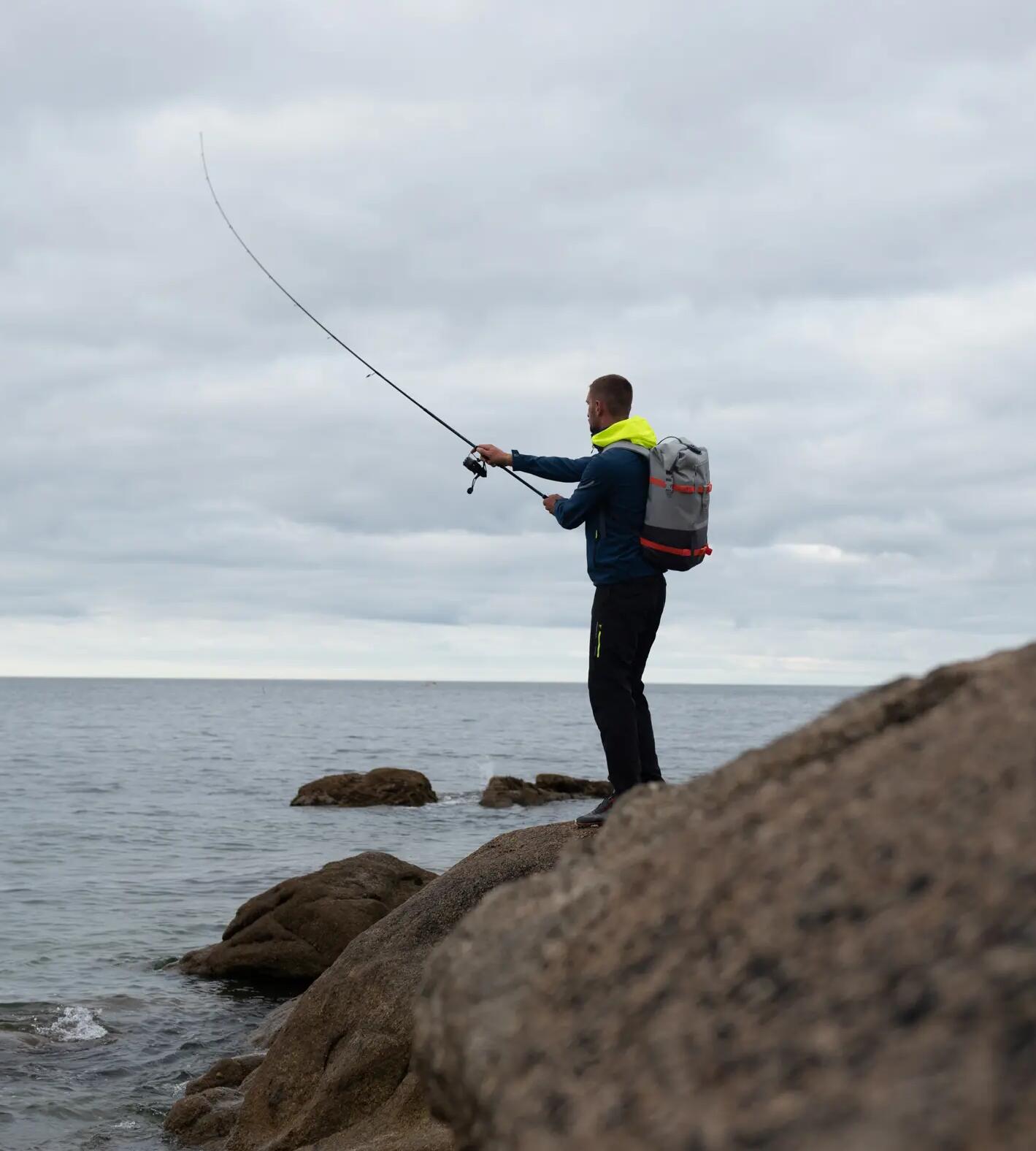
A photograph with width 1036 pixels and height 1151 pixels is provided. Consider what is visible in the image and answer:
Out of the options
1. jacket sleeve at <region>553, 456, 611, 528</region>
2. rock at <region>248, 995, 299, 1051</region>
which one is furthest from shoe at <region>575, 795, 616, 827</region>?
rock at <region>248, 995, 299, 1051</region>

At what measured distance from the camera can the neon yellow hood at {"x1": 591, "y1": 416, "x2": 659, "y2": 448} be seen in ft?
21.7

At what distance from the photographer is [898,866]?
6.15 feet

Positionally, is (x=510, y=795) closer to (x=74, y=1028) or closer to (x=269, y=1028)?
(x=74, y=1028)

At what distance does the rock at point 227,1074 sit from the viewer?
27.6 feet

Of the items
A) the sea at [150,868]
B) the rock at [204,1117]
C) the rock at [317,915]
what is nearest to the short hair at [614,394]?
the sea at [150,868]

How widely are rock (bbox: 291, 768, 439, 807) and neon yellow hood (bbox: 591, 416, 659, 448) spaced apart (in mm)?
22380

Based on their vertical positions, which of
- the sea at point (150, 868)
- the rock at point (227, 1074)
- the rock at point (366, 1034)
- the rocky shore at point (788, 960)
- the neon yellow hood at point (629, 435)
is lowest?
the sea at point (150, 868)

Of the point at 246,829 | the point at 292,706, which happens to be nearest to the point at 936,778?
the point at 246,829

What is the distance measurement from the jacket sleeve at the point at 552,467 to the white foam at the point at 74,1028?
7033mm

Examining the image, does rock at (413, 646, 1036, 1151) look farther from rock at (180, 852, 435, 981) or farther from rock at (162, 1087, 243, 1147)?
rock at (180, 852, 435, 981)

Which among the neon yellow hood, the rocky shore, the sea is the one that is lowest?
the sea

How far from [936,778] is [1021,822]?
235 millimetres

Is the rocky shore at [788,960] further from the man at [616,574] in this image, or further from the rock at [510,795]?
the rock at [510,795]

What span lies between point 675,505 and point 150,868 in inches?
623
